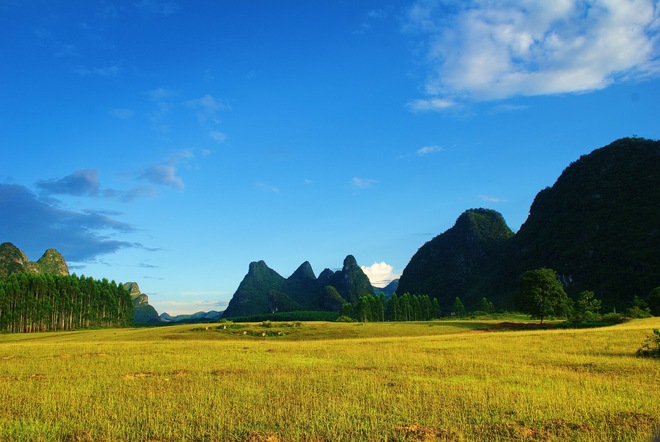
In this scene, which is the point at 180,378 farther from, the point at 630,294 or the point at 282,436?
the point at 630,294

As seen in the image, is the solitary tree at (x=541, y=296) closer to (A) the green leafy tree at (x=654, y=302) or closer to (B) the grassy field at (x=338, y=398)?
(A) the green leafy tree at (x=654, y=302)

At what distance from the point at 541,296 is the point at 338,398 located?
6319 centimetres

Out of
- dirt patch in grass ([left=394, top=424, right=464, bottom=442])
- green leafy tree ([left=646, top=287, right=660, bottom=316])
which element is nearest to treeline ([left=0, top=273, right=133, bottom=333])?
dirt patch in grass ([left=394, top=424, right=464, bottom=442])

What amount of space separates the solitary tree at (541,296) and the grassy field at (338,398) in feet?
136

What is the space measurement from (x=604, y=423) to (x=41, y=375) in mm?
26416

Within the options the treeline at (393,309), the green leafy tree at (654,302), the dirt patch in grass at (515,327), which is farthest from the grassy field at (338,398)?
the treeline at (393,309)

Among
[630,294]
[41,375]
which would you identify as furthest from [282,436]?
[630,294]

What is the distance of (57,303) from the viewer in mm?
110938

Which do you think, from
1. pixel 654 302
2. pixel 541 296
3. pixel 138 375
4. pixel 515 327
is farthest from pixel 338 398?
pixel 654 302

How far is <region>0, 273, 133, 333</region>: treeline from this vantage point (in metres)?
104

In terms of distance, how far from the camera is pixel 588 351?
2994 cm

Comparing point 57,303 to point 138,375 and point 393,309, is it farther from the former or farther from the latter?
point 138,375

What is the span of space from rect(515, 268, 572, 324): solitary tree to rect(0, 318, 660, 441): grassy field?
41364 mm

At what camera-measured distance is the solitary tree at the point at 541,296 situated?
67875mm
